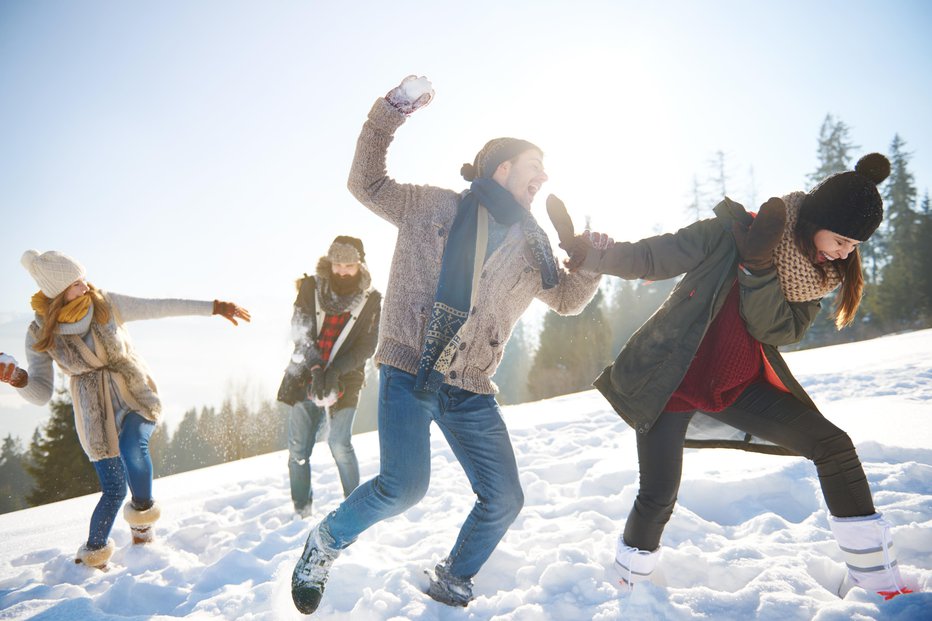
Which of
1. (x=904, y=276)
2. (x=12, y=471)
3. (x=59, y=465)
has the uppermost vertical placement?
(x=904, y=276)

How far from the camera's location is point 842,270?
2.36 meters

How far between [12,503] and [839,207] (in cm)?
6780

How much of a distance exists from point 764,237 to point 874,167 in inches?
23.7

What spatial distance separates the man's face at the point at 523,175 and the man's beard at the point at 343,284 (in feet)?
7.20

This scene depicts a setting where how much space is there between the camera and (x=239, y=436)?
38906 mm

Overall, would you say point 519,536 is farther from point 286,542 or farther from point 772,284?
point 772,284

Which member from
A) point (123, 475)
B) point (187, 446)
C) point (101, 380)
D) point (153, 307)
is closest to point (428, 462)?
point (123, 475)

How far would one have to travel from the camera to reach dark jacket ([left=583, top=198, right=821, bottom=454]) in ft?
7.63

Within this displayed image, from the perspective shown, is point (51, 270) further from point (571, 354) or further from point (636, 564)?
point (571, 354)

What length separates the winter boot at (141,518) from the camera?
384 centimetres

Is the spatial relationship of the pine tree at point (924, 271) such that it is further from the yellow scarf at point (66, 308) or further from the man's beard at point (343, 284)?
the yellow scarf at point (66, 308)

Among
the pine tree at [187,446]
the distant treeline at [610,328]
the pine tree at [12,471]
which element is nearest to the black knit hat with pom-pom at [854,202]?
the distant treeline at [610,328]

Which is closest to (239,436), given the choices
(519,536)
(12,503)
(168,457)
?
(168,457)

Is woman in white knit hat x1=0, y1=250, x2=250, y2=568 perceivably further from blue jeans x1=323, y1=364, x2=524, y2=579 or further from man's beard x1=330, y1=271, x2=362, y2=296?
blue jeans x1=323, y1=364, x2=524, y2=579
